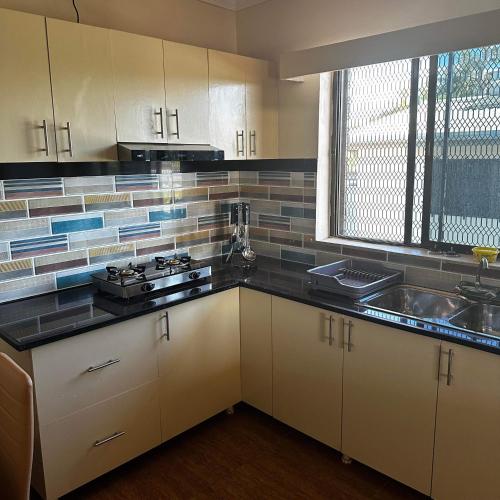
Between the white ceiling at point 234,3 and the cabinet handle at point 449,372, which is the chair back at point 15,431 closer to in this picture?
the cabinet handle at point 449,372

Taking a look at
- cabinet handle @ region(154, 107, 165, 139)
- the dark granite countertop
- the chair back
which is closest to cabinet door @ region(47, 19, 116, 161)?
cabinet handle @ region(154, 107, 165, 139)

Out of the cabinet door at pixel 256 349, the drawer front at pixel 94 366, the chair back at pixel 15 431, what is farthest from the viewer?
the cabinet door at pixel 256 349

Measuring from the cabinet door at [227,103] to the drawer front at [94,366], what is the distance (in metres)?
1.06

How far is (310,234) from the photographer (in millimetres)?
2926

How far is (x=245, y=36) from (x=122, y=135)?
131cm

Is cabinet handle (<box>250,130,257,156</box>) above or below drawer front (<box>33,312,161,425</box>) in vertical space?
above

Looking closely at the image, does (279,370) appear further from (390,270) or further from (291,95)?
(291,95)

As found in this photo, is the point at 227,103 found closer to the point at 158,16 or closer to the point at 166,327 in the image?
the point at 158,16

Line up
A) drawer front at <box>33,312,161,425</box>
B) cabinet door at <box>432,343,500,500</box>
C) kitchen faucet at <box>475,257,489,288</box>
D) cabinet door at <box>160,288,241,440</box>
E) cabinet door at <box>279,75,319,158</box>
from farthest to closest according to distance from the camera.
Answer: cabinet door at <box>279,75,319,158</box> < cabinet door at <box>160,288,241,440</box> < kitchen faucet at <box>475,257,489,288</box> < drawer front at <box>33,312,161,425</box> < cabinet door at <box>432,343,500,500</box>

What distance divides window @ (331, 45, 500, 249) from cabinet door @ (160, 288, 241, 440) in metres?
0.94

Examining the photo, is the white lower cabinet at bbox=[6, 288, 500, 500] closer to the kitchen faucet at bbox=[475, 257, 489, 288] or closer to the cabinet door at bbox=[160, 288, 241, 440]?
the cabinet door at bbox=[160, 288, 241, 440]

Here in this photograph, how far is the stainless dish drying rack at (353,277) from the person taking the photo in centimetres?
229

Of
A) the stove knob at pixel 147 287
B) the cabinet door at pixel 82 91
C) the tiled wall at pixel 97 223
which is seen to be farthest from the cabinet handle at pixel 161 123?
the stove knob at pixel 147 287

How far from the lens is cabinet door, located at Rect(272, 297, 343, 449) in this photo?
7.51ft
